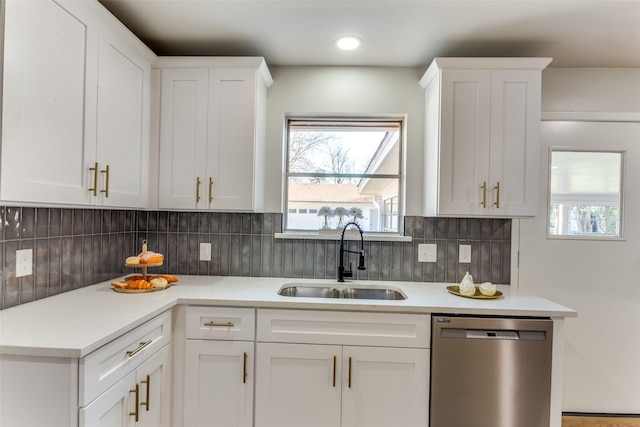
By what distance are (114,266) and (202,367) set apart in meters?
0.94

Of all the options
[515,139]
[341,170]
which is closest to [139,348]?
[341,170]

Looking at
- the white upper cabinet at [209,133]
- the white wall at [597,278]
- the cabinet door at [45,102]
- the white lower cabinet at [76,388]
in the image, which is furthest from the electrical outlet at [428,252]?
the cabinet door at [45,102]

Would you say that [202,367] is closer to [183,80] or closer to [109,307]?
[109,307]

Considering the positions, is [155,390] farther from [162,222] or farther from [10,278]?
[162,222]

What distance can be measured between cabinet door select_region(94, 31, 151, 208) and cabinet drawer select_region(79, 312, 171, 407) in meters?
0.65

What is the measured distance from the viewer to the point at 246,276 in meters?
2.21

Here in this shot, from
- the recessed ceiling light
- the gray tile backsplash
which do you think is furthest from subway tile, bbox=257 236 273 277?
the recessed ceiling light

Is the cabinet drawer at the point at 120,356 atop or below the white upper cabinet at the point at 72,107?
below

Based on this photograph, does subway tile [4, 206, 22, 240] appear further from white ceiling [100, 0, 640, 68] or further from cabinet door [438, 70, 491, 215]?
cabinet door [438, 70, 491, 215]

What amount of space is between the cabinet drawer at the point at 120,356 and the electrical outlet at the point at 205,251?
65cm

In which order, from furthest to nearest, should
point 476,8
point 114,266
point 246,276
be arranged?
point 246,276, point 114,266, point 476,8

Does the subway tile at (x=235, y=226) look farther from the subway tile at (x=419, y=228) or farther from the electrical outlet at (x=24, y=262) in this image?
the subway tile at (x=419, y=228)

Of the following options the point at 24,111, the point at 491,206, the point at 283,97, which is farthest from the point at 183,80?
the point at 491,206

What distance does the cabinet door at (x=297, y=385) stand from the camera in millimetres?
1605
